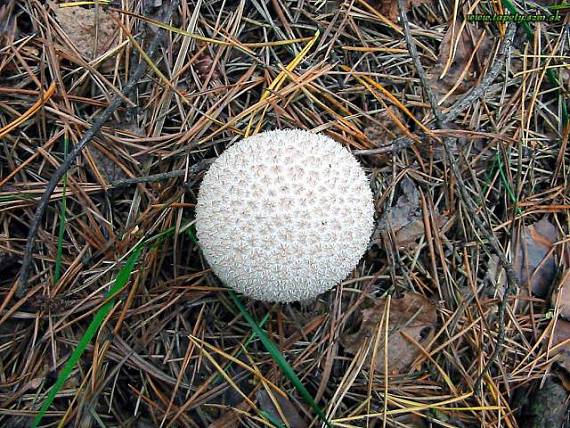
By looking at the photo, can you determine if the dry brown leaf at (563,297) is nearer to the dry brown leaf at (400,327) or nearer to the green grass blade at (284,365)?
the dry brown leaf at (400,327)

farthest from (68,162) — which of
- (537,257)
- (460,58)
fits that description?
(537,257)

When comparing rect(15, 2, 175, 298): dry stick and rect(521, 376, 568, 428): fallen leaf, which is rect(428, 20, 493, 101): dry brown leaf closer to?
rect(15, 2, 175, 298): dry stick

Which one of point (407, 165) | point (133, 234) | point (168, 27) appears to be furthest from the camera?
point (407, 165)

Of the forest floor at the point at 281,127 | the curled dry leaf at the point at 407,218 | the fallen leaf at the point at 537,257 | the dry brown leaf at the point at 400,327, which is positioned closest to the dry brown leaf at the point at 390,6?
the forest floor at the point at 281,127

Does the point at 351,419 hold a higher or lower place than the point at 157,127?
lower

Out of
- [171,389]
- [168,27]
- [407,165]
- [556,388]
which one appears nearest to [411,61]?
[407,165]

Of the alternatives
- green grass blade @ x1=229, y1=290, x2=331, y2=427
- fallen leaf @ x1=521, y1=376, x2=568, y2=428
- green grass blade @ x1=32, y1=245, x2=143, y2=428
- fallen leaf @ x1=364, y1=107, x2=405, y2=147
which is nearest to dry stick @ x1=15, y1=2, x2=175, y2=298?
green grass blade @ x1=32, y1=245, x2=143, y2=428

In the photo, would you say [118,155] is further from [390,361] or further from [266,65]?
[390,361]
